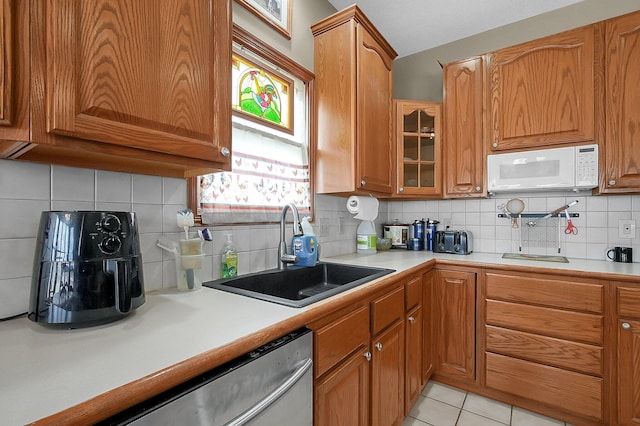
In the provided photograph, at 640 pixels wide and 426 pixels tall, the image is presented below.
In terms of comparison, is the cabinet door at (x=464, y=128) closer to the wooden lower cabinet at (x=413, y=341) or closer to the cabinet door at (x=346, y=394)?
the wooden lower cabinet at (x=413, y=341)

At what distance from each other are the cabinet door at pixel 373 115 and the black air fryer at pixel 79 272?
139 cm

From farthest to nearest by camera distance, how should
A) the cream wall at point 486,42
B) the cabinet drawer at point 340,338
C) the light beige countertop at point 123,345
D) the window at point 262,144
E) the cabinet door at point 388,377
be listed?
the cream wall at point 486,42 → the window at point 262,144 → the cabinet door at point 388,377 → the cabinet drawer at point 340,338 → the light beige countertop at point 123,345

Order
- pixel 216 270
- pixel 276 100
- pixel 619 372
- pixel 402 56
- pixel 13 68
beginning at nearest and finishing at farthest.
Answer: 1. pixel 13 68
2. pixel 216 270
3. pixel 619 372
4. pixel 276 100
5. pixel 402 56

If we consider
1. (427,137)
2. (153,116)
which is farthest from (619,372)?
(153,116)

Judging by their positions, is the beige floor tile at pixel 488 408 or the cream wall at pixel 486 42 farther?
the cream wall at pixel 486 42

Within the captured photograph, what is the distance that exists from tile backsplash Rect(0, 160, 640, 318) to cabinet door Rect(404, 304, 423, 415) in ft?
2.29

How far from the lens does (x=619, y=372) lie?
154cm

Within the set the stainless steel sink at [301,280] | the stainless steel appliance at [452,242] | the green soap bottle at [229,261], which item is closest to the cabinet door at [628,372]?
the stainless steel appliance at [452,242]

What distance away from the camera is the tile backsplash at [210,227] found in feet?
2.81

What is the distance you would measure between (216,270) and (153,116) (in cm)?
76

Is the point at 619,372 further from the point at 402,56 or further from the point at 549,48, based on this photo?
the point at 402,56

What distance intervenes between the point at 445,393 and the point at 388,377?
87 cm

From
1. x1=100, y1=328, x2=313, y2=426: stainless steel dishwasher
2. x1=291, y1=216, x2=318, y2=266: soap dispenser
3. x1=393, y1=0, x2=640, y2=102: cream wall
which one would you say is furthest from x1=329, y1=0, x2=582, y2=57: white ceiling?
x1=100, y1=328, x2=313, y2=426: stainless steel dishwasher

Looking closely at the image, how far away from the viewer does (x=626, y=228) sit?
1959 millimetres
